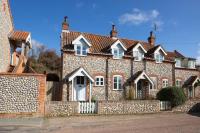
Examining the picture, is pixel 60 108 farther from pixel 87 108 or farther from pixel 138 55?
pixel 138 55

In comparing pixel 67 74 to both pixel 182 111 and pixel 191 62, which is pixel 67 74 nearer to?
pixel 182 111

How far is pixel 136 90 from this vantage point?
92.6 ft

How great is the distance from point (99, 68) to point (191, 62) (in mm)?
17592

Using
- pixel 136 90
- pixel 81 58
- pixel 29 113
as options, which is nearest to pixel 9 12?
pixel 81 58

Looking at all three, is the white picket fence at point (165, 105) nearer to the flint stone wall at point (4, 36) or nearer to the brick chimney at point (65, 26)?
the brick chimney at point (65, 26)

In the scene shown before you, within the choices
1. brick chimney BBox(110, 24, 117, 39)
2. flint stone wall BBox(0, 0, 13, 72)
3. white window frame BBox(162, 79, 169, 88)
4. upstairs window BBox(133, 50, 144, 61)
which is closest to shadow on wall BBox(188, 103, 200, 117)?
white window frame BBox(162, 79, 169, 88)

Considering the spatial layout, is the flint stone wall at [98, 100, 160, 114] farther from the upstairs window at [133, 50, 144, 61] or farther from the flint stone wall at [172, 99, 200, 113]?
the upstairs window at [133, 50, 144, 61]

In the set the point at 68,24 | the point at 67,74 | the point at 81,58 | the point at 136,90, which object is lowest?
the point at 136,90

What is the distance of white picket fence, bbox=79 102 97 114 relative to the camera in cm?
1917

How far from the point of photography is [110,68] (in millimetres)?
27328

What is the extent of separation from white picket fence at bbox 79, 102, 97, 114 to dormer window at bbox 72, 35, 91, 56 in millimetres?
7868

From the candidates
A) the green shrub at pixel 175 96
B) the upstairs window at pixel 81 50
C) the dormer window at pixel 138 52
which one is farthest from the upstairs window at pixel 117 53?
the green shrub at pixel 175 96

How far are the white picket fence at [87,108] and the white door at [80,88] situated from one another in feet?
20.1

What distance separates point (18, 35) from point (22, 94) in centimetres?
1060
